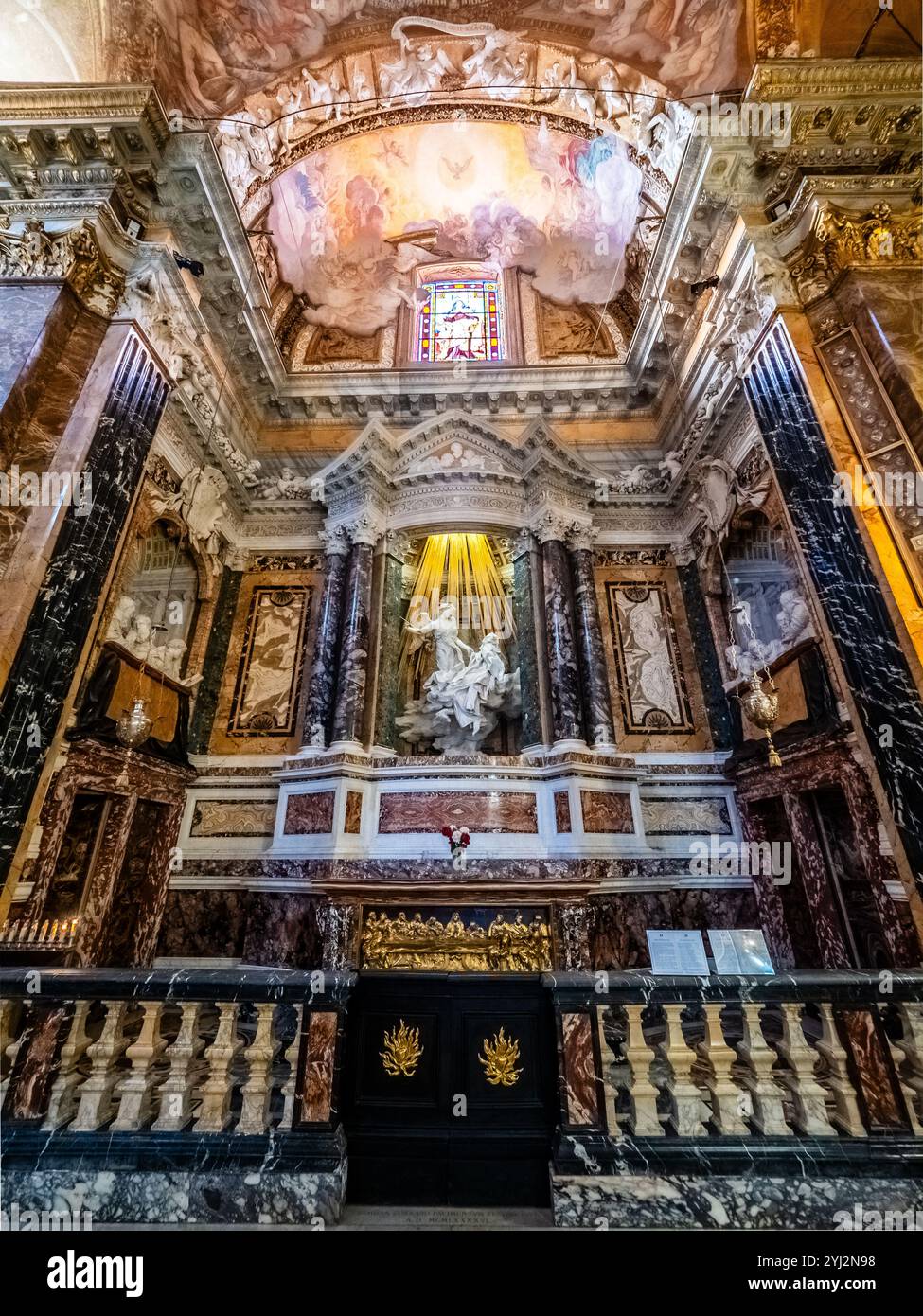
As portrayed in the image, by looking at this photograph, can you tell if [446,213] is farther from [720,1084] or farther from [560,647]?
[720,1084]

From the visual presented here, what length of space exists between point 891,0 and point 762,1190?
9.85 metres

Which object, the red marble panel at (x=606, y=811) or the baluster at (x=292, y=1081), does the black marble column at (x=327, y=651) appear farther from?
the baluster at (x=292, y=1081)

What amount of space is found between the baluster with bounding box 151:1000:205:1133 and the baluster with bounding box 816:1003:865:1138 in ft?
10.4

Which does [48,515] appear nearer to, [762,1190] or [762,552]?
[762,1190]

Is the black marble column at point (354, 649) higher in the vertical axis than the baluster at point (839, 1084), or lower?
higher

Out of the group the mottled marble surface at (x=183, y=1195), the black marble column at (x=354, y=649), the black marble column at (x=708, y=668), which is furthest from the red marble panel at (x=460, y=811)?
the mottled marble surface at (x=183, y=1195)

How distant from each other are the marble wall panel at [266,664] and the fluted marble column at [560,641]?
3278 millimetres

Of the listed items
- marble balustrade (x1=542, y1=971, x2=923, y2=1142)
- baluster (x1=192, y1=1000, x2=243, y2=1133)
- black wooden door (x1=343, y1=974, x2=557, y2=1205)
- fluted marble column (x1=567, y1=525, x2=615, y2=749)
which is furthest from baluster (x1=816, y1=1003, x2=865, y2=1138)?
fluted marble column (x1=567, y1=525, x2=615, y2=749)

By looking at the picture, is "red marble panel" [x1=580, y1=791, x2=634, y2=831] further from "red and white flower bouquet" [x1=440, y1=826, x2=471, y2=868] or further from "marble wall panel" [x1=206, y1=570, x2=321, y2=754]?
"marble wall panel" [x1=206, y1=570, x2=321, y2=754]

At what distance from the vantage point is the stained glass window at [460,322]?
33.8ft

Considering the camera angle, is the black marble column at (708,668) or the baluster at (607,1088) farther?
the black marble column at (708,668)

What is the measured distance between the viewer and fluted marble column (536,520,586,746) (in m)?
7.04

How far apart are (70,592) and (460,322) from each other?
8613mm
